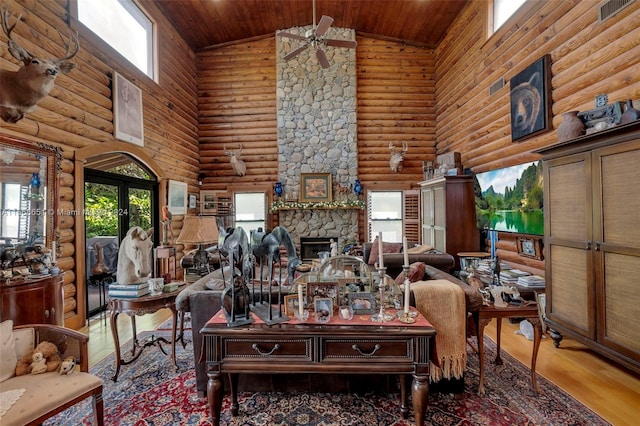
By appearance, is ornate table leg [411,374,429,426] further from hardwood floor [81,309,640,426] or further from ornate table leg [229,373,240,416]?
hardwood floor [81,309,640,426]

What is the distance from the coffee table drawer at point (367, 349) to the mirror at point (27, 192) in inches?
124

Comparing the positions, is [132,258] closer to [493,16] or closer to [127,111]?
[127,111]

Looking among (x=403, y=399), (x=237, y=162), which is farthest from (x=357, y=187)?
(x=403, y=399)

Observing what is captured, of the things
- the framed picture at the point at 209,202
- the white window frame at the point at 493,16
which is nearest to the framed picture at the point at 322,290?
the white window frame at the point at 493,16

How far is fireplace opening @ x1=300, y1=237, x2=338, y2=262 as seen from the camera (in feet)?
23.7

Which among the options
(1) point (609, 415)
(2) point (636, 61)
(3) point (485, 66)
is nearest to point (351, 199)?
(3) point (485, 66)

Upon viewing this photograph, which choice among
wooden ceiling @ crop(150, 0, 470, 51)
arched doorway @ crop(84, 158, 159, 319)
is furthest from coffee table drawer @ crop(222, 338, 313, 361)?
wooden ceiling @ crop(150, 0, 470, 51)

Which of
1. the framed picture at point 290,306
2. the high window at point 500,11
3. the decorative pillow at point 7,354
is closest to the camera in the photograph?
the decorative pillow at point 7,354

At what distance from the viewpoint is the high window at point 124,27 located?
3.97 m

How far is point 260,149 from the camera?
7.43 metres

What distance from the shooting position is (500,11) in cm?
475

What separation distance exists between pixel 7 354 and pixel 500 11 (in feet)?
23.0

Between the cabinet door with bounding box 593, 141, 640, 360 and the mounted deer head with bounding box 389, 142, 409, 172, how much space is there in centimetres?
Result: 482

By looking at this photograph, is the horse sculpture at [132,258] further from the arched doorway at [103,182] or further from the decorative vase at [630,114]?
the decorative vase at [630,114]
